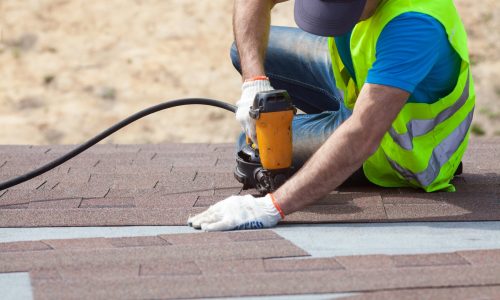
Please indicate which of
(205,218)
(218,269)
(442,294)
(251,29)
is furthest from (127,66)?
(442,294)

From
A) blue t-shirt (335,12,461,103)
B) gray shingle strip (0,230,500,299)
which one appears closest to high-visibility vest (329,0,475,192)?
blue t-shirt (335,12,461,103)

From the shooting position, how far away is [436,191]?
309 cm

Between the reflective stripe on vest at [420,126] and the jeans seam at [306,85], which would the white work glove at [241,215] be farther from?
the jeans seam at [306,85]

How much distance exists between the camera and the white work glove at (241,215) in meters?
2.61

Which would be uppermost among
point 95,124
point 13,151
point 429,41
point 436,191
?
point 429,41

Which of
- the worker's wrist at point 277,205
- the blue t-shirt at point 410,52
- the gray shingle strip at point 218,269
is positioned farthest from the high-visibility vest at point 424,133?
the gray shingle strip at point 218,269

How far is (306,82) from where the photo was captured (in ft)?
11.8

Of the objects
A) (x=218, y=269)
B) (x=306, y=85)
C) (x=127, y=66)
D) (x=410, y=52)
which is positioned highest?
(x=410, y=52)

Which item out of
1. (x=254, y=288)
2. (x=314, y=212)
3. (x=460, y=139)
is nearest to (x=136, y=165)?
(x=314, y=212)

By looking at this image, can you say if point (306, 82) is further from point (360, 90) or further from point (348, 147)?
point (348, 147)

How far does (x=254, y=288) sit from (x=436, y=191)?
1.18 m

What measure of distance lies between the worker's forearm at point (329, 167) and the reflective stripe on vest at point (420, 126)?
39cm

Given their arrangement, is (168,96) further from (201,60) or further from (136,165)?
(136,165)

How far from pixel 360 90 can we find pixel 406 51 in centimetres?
42
